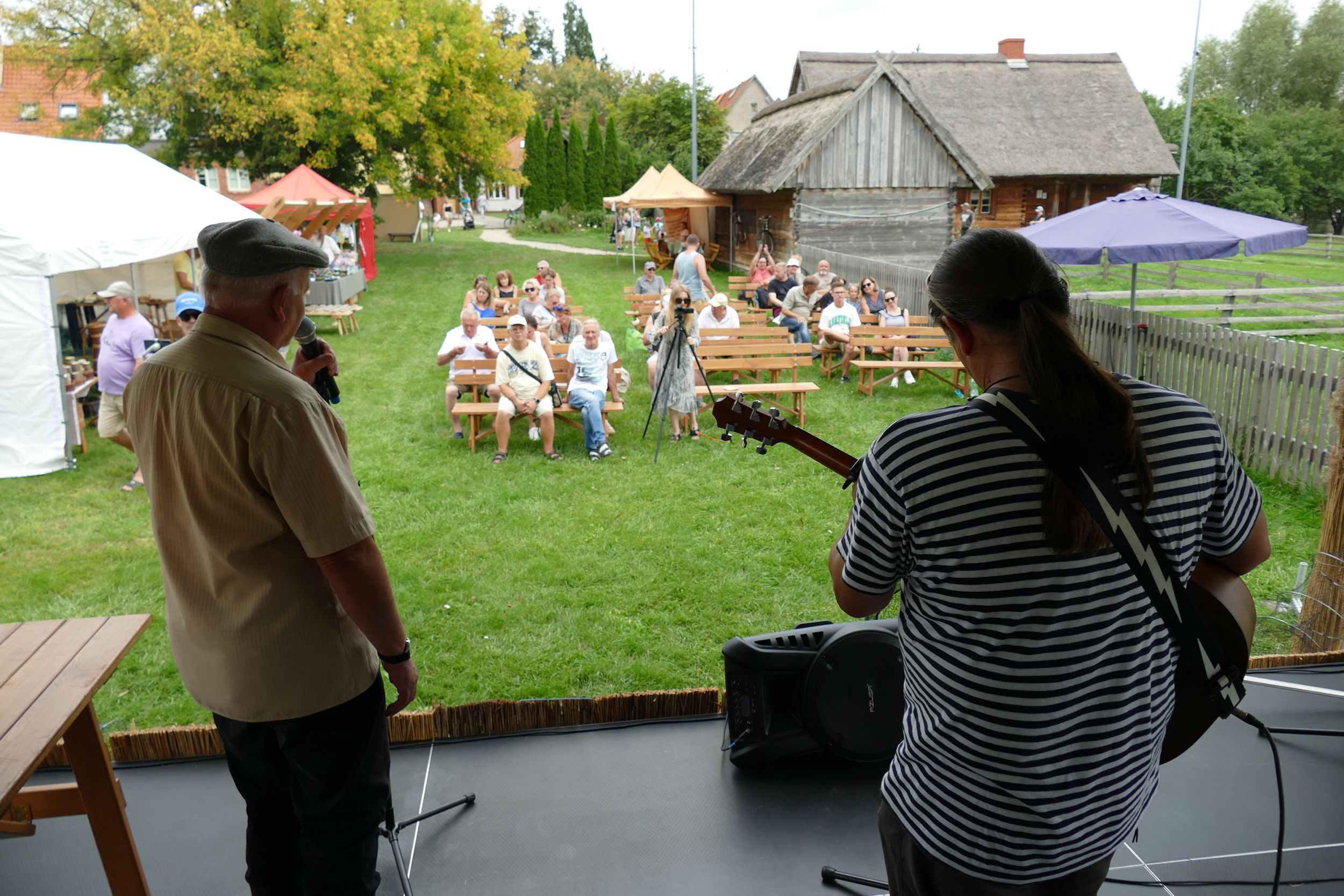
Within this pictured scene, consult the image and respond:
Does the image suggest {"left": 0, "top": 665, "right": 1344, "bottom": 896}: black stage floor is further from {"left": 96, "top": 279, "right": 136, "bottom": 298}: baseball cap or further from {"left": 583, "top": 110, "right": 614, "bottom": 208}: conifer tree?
{"left": 583, "top": 110, "right": 614, "bottom": 208}: conifer tree

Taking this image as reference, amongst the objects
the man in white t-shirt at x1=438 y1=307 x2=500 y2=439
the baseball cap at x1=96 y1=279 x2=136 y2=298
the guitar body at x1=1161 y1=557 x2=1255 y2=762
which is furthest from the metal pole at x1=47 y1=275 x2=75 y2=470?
the guitar body at x1=1161 y1=557 x2=1255 y2=762

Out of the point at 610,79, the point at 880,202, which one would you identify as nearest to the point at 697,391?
the point at 880,202

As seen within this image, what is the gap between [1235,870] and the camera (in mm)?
2775

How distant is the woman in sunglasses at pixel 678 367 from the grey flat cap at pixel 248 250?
6138 millimetres

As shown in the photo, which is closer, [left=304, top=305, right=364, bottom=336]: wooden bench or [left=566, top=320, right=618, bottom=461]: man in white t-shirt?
[left=566, top=320, right=618, bottom=461]: man in white t-shirt

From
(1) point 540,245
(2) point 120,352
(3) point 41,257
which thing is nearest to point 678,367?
(2) point 120,352

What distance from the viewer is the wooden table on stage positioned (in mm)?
2201

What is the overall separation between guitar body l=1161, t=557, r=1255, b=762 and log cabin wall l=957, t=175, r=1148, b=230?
2883 centimetres

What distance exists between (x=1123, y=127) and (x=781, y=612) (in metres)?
29.2

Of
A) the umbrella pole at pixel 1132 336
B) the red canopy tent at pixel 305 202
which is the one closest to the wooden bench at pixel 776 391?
the umbrella pole at pixel 1132 336

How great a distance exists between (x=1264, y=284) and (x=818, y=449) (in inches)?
884

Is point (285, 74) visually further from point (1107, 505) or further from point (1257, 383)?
point (1107, 505)

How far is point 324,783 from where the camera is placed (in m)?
2.10

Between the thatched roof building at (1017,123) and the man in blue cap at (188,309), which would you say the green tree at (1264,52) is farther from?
the man in blue cap at (188,309)
